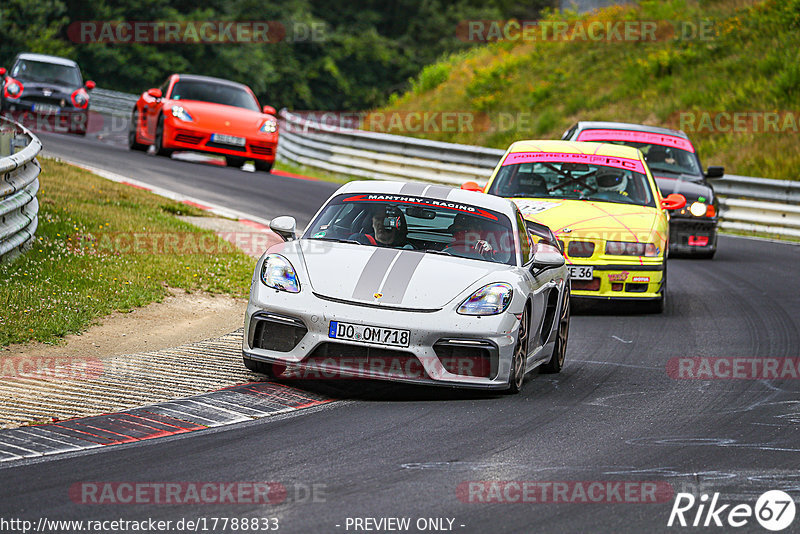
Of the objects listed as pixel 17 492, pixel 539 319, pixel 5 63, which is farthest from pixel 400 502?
pixel 5 63

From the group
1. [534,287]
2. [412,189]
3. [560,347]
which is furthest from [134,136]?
[534,287]

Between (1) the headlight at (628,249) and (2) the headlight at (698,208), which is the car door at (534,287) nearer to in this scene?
(1) the headlight at (628,249)

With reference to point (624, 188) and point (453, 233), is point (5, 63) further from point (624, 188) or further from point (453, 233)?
point (453, 233)

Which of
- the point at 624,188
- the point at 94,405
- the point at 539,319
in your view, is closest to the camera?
the point at 94,405

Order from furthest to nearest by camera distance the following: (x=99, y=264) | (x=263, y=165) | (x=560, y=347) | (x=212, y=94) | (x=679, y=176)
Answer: (x=263, y=165)
(x=212, y=94)
(x=679, y=176)
(x=99, y=264)
(x=560, y=347)

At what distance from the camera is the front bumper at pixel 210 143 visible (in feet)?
71.5

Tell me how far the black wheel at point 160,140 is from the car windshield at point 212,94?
1.67 ft

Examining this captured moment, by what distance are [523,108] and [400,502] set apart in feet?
86.1

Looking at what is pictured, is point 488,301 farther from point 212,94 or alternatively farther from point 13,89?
point 13,89

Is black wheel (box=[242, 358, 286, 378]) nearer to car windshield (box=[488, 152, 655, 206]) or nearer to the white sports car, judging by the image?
the white sports car

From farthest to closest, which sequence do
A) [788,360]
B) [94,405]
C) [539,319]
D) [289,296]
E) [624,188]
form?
[624,188] < [788,360] < [539,319] < [289,296] < [94,405]

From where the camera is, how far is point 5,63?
42906 mm

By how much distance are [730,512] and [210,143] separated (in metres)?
17.5

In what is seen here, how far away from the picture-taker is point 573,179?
41.1 ft
